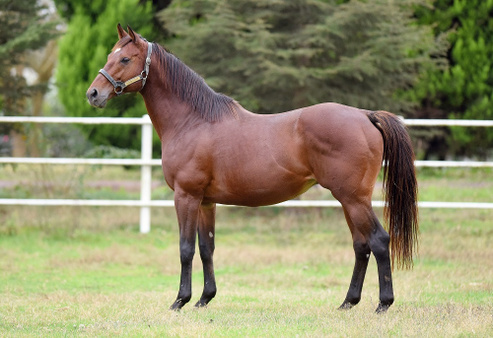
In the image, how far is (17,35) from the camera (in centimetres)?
965

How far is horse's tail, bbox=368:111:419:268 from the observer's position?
492 cm

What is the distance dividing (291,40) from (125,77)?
5045 millimetres

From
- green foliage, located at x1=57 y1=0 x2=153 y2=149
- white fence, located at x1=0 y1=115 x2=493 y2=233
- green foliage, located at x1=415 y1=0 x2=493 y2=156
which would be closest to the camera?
white fence, located at x1=0 y1=115 x2=493 y2=233

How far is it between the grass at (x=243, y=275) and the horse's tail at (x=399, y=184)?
54 centimetres

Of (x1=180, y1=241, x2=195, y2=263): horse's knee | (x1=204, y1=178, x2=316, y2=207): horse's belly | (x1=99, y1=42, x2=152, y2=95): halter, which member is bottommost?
(x1=180, y1=241, x2=195, y2=263): horse's knee

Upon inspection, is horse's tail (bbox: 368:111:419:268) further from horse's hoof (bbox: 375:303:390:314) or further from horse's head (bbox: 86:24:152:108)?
horse's head (bbox: 86:24:152:108)

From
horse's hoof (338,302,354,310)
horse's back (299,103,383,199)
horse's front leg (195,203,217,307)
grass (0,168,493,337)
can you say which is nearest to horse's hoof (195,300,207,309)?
horse's front leg (195,203,217,307)

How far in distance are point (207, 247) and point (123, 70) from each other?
5.28ft

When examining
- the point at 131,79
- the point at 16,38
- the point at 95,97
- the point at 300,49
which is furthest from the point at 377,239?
the point at 16,38

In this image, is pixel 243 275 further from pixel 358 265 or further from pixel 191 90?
pixel 191 90

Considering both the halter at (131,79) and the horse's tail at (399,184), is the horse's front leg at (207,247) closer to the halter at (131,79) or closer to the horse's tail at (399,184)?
the halter at (131,79)

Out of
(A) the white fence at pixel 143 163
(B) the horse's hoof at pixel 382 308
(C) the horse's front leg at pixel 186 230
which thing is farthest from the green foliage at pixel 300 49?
(B) the horse's hoof at pixel 382 308

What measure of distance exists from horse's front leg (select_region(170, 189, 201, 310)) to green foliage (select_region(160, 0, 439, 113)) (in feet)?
14.8

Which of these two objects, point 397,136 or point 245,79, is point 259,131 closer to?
point 397,136
